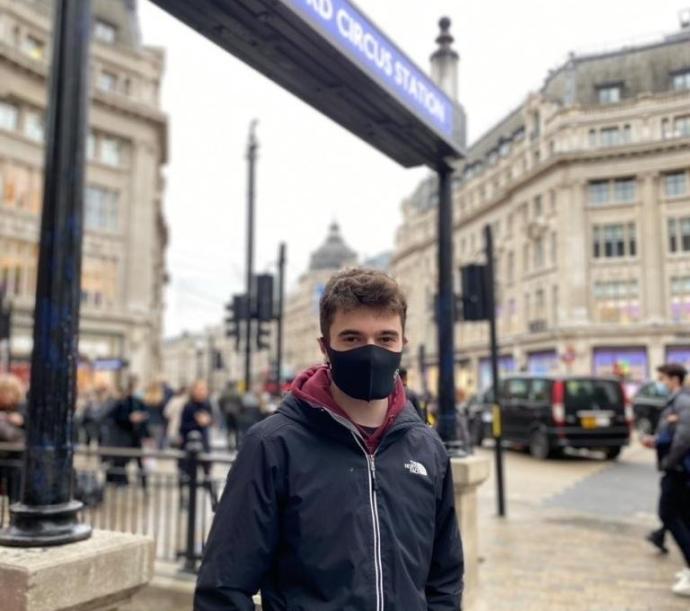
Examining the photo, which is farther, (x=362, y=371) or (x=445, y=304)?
(x=445, y=304)

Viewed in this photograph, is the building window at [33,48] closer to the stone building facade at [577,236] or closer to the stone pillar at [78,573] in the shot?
the stone building facade at [577,236]

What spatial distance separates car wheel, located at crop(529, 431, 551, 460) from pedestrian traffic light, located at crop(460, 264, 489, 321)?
8361 mm

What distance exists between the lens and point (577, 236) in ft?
136

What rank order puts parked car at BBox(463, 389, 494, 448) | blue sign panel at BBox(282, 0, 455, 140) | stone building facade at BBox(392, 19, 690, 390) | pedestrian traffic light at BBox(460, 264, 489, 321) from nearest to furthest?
blue sign panel at BBox(282, 0, 455, 140), pedestrian traffic light at BBox(460, 264, 489, 321), parked car at BBox(463, 389, 494, 448), stone building facade at BBox(392, 19, 690, 390)

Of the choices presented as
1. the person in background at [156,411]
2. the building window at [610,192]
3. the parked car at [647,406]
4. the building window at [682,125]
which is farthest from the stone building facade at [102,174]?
the building window at [682,125]

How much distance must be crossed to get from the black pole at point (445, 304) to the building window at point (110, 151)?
41382mm

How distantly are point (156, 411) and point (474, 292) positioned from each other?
29.5ft

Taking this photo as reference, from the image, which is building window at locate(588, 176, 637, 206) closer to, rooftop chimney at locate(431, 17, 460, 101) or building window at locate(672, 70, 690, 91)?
building window at locate(672, 70, 690, 91)

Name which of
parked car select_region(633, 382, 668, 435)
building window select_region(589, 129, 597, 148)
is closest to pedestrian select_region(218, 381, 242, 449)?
parked car select_region(633, 382, 668, 435)

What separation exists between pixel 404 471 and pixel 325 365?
16.4 inches

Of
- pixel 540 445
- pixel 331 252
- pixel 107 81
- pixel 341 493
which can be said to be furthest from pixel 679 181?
pixel 331 252

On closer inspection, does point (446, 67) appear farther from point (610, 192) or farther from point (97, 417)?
point (610, 192)

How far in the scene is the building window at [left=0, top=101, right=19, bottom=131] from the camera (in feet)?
122

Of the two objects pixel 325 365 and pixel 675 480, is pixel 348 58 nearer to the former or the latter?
pixel 325 365
